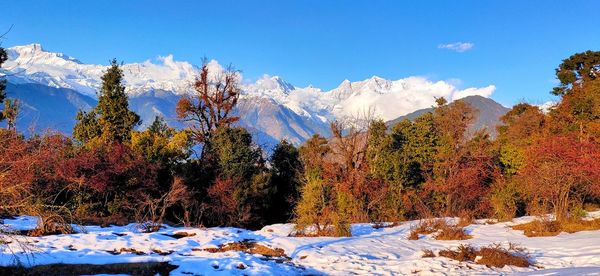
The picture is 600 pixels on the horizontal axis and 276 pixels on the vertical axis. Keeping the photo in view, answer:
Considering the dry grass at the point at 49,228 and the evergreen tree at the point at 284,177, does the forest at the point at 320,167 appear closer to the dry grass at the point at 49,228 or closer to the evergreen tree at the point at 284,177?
the evergreen tree at the point at 284,177

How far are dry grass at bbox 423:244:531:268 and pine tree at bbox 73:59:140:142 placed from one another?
25.7 m

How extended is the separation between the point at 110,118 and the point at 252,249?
22762 millimetres

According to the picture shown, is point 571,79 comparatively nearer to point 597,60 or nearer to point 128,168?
point 597,60

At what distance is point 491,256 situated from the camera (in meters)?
12.3

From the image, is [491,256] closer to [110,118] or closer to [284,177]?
[284,177]

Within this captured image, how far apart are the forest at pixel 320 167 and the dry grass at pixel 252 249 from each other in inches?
180

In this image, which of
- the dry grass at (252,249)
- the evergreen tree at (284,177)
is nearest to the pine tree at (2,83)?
the dry grass at (252,249)

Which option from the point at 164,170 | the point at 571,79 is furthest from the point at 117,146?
the point at 571,79

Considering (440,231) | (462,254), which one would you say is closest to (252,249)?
(462,254)

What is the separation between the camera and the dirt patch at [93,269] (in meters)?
9.91

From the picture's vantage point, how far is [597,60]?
3928 cm

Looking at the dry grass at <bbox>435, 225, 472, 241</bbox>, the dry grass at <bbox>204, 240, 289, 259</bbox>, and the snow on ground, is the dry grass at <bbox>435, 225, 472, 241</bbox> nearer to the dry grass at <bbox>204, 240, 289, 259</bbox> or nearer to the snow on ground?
the snow on ground

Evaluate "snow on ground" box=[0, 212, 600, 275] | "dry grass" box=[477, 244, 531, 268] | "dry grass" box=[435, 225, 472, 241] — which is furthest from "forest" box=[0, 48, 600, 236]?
"dry grass" box=[477, 244, 531, 268]

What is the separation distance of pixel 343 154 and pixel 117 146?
15.2 metres
